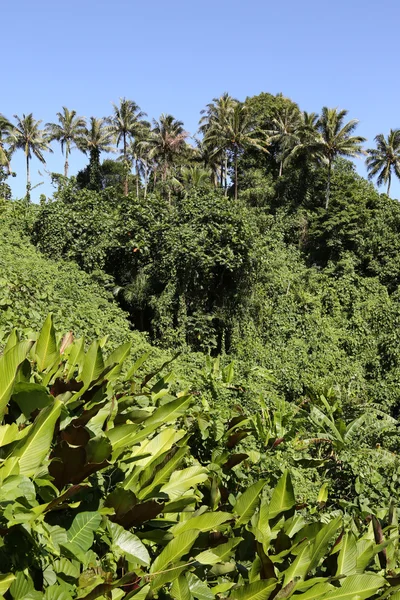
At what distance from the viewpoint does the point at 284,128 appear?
2798 cm

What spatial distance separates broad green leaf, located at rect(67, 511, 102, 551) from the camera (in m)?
1.29

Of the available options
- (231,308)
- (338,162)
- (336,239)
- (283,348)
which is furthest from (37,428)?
(338,162)

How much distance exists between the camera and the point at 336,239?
64.7 feet

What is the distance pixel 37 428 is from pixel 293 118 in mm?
29655

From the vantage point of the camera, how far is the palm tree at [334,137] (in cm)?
2511

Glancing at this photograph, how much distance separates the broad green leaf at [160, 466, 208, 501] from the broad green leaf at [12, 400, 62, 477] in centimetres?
48

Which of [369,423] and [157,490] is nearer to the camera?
[157,490]

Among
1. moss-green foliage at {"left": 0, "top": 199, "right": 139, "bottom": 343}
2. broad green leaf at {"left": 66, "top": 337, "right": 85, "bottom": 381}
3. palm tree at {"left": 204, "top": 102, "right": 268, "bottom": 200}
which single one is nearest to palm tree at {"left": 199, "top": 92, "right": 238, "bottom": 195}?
palm tree at {"left": 204, "top": 102, "right": 268, "bottom": 200}

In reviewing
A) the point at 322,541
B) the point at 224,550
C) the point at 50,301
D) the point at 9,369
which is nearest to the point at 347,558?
the point at 322,541

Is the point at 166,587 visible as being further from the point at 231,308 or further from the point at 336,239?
the point at 336,239

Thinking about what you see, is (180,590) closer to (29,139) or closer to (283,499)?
(283,499)

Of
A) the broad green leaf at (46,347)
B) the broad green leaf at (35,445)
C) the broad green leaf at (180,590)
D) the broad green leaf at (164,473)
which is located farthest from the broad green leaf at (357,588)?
the broad green leaf at (46,347)

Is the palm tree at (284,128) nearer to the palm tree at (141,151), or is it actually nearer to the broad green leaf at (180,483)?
the palm tree at (141,151)

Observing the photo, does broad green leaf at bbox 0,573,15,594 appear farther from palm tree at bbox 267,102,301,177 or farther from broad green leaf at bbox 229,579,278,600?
palm tree at bbox 267,102,301,177
